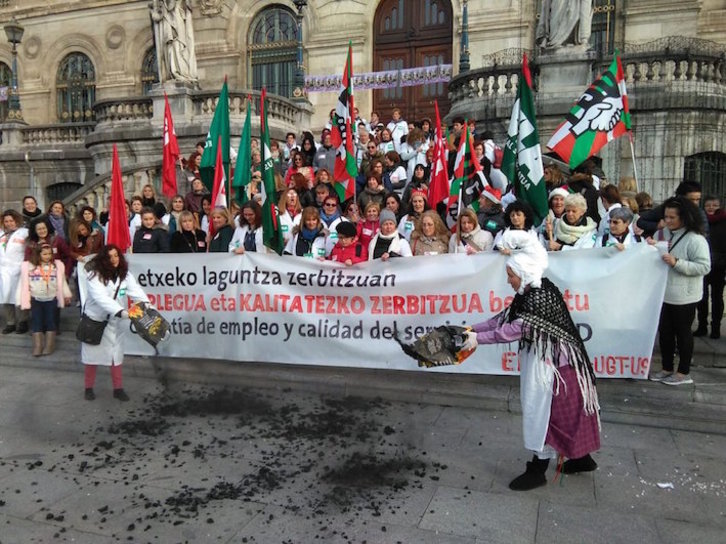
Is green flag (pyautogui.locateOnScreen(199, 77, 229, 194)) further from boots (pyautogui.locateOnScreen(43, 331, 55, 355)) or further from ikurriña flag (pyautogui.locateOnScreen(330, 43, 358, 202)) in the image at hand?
boots (pyautogui.locateOnScreen(43, 331, 55, 355))

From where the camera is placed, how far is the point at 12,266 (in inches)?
317

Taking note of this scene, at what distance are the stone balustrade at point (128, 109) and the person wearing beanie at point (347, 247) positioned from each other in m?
12.5

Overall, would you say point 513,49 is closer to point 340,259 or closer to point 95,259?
point 340,259

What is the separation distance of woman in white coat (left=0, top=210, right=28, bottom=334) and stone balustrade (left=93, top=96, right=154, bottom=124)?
947 cm

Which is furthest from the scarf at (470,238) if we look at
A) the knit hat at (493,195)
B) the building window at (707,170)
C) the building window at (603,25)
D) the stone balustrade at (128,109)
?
the building window at (603,25)

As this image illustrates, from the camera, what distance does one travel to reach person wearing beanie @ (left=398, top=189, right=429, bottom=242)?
23.5 ft

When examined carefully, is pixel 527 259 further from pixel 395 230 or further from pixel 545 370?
pixel 395 230

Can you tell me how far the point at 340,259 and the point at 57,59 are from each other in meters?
24.1

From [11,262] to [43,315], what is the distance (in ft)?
4.08

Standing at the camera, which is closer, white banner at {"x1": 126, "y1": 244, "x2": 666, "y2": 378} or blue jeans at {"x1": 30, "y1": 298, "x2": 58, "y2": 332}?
white banner at {"x1": 126, "y1": 244, "x2": 666, "y2": 378}

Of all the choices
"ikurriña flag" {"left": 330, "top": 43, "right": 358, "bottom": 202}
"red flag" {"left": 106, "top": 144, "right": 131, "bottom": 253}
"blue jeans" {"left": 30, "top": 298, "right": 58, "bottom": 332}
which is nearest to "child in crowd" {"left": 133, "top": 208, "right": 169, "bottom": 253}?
"red flag" {"left": 106, "top": 144, "right": 131, "bottom": 253}

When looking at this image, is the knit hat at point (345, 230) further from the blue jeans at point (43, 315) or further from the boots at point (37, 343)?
the boots at point (37, 343)

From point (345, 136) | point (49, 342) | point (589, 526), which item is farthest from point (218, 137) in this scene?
point (589, 526)

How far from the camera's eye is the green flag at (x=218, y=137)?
7.41 metres
